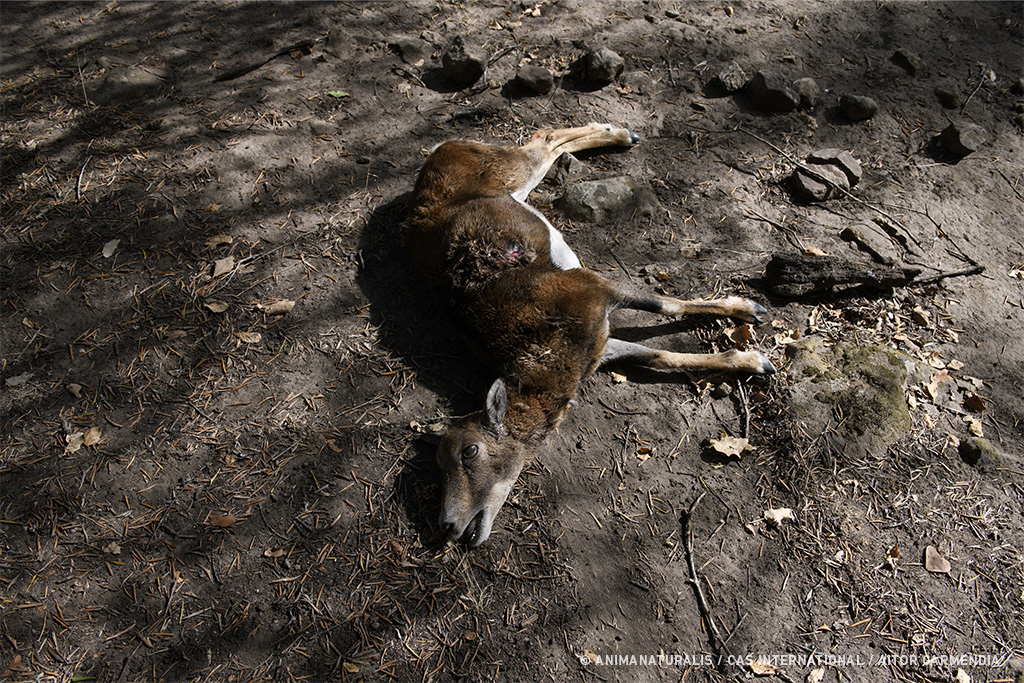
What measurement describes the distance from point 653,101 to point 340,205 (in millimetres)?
3577

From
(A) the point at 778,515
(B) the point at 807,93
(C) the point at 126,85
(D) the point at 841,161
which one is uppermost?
(C) the point at 126,85

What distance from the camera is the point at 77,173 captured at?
5.31 metres

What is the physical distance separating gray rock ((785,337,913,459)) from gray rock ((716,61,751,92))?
3.32 meters

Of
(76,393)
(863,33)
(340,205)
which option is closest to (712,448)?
(340,205)

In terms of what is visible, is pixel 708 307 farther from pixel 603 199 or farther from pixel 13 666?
pixel 13 666

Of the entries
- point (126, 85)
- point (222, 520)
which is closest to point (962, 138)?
point (222, 520)

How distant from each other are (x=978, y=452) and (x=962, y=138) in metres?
3.64

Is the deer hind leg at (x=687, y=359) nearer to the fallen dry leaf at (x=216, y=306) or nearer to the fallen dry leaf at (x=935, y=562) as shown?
the fallen dry leaf at (x=935, y=562)

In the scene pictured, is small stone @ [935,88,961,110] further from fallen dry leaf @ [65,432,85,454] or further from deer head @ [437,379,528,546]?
fallen dry leaf @ [65,432,85,454]

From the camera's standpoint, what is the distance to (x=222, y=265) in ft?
15.9

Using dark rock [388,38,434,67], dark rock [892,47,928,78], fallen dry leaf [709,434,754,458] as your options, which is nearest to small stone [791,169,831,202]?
dark rock [892,47,928,78]

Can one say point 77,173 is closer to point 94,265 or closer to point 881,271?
point 94,265

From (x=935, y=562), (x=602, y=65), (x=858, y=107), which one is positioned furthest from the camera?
(x=602, y=65)

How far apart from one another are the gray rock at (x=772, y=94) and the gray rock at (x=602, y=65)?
1.48 meters
